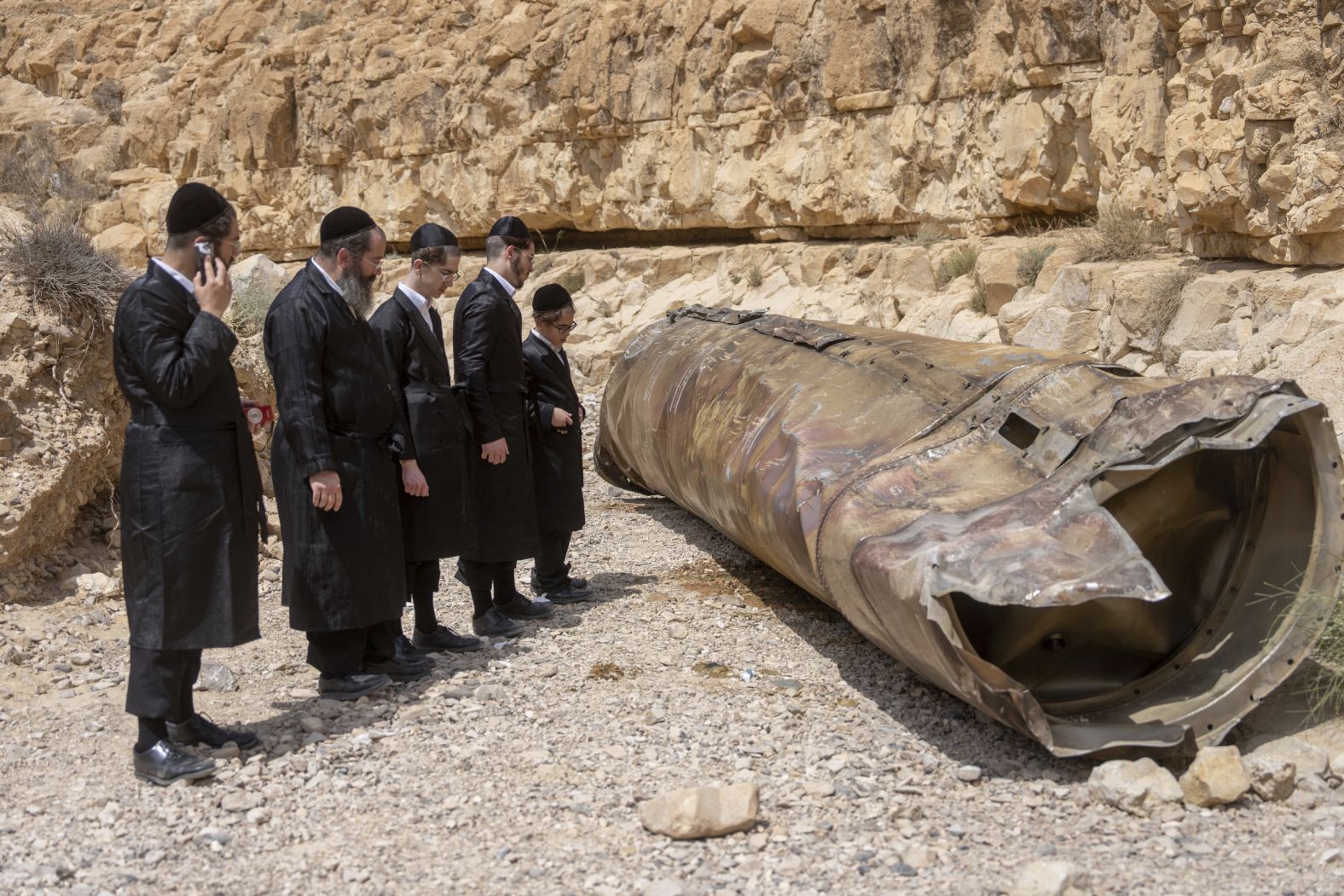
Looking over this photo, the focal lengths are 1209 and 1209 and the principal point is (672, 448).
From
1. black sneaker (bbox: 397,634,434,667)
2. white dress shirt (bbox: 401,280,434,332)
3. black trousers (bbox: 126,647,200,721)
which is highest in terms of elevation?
white dress shirt (bbox: 401,280,434,332)

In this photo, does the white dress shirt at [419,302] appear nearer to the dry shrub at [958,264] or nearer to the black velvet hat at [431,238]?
the black velvet hat at [431,238]

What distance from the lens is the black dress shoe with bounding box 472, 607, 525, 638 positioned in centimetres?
543

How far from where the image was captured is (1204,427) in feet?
11.7

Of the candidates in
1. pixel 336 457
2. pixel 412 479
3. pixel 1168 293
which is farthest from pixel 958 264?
pixel 336 457

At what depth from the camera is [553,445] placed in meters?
6.03

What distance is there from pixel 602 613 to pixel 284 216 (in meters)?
16.2

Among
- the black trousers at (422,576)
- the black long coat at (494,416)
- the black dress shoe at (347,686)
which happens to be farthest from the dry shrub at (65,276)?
the black dress shoe at (347,686)

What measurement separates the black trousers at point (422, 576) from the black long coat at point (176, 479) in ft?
3.90

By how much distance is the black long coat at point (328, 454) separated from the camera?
13.9 ft

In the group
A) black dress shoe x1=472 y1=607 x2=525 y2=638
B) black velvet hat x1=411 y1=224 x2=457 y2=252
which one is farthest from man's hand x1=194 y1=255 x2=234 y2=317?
black dress shoe x1=472 y1=607 x2=525 y2=638

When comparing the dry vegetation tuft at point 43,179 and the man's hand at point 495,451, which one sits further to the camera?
the dry vegetation tuft at point 43,179

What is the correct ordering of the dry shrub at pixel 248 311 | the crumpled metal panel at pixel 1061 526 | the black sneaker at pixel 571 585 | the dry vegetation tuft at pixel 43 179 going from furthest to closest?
1. the dry vegetation tuft at pixel 43 179
2. the dry shrub at pixel 248 311
3. the black sneaker at pixel 571 585
4. the crumpled metal panel at pixel 1061 526

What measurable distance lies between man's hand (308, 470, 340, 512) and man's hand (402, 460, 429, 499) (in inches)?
19.4

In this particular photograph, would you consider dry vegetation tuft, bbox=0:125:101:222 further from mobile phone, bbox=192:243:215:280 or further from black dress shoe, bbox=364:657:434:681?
mobile phone, bbox=192:243:215:280
